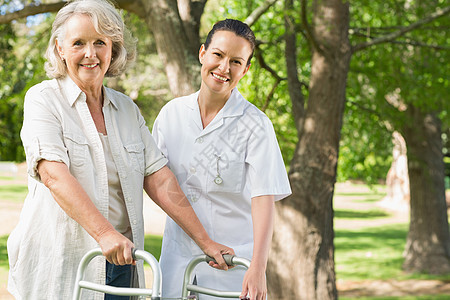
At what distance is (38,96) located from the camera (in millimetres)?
2115

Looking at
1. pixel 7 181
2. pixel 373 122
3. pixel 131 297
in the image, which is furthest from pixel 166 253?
pixel 7 181

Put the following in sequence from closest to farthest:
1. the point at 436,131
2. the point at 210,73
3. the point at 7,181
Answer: the point at 210,73 → the point at 436,131 → the point at 7,181

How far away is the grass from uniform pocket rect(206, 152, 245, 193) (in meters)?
19.0

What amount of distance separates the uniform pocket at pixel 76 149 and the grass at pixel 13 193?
19.1 metres

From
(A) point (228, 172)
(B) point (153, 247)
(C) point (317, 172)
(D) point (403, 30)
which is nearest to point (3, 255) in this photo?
(B) point (153, 247)

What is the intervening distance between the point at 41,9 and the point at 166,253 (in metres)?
3.77

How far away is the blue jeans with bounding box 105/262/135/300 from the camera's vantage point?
2244mm

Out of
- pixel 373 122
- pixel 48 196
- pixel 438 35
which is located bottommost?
pixel 48 196

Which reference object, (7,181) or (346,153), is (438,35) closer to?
(346,153)

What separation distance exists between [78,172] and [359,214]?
24.5m

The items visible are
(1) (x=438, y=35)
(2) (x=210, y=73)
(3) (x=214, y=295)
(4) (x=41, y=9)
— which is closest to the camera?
(3) (x=214, y=295)

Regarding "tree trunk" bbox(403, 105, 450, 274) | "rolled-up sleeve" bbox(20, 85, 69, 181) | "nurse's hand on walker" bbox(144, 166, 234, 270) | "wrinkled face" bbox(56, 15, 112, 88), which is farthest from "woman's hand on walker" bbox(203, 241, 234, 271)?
"tree trunk" bbox(403, 105, 450, 274)

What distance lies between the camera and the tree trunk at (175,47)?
17.2 ft

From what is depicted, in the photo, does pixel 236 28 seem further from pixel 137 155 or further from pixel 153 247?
pixel 153 247
